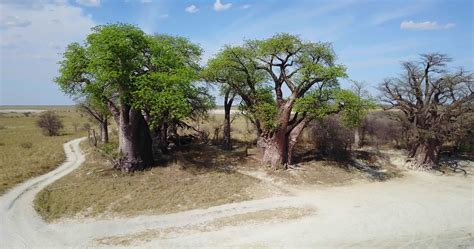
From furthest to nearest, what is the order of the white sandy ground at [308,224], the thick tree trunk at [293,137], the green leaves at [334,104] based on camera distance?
the thick tree trunk at [293,137] → the green leaves at [334,104] → the white sandy ground at [308,224]

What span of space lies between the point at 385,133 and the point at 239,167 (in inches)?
640

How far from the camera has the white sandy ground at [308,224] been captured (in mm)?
14039

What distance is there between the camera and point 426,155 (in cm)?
2880

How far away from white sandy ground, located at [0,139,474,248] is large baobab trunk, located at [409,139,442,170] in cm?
686

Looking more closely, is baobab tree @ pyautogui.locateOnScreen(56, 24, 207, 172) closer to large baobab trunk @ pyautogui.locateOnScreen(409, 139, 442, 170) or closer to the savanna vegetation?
the savanna vegetation

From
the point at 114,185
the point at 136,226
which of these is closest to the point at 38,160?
the point at 114,185

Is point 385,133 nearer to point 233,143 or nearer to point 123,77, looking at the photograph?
point 233,143

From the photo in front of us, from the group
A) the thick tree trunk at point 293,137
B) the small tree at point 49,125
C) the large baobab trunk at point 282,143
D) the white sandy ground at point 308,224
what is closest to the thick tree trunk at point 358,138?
the thick tree trunk at point 293,137

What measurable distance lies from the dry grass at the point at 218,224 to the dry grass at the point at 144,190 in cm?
220

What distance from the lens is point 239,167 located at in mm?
26250

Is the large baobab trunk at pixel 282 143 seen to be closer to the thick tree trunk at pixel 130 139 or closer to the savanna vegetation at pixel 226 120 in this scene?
the savanna vegetation at pixel 226 120

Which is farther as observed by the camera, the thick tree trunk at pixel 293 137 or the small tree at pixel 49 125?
the small tree at pixel 49 125

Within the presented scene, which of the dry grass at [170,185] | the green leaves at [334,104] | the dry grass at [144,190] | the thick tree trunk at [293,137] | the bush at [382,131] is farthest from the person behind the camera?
the bush at [382,131]

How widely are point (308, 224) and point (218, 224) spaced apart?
3730 mm
